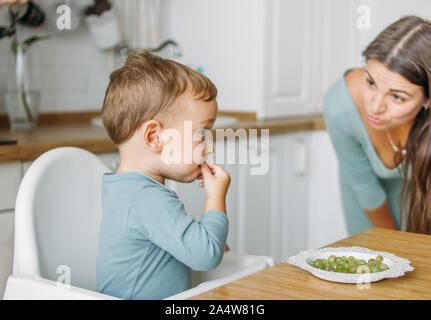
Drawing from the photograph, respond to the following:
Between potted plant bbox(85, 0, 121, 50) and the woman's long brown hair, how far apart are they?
3.72 feet

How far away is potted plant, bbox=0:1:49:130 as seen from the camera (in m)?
1.72

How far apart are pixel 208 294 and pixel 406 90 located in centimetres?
84

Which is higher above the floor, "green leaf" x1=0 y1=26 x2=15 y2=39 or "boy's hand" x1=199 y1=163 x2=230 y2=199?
"green leaf" x1=0 y1=26 x2=15 y2=39

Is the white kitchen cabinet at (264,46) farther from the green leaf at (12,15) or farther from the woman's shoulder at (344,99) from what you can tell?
the green leaf at (12,15)

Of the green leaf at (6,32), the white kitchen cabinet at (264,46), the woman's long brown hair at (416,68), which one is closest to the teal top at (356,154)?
the woman's long brown hair at (416,68)

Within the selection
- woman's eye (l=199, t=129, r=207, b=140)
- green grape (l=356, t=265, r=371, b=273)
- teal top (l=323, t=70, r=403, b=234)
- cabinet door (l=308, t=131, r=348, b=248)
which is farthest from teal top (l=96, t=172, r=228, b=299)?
cabinet door (l=308, t=131, r=348, b=248)

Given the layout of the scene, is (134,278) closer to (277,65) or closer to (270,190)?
(270,190)

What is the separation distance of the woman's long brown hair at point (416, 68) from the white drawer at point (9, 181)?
89cm

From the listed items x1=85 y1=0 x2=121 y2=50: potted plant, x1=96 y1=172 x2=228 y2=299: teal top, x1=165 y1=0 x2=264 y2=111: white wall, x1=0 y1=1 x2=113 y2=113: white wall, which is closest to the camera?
x1=96 y1=172 x2=228 y2=299: teal top

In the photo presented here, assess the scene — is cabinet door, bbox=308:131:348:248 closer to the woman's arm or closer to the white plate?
the woman's arm

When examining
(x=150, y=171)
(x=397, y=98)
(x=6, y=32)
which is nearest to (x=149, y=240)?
(x=150, y=171)

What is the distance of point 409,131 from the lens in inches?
57.2

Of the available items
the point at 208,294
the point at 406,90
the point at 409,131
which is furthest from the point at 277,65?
the point at 208,294
